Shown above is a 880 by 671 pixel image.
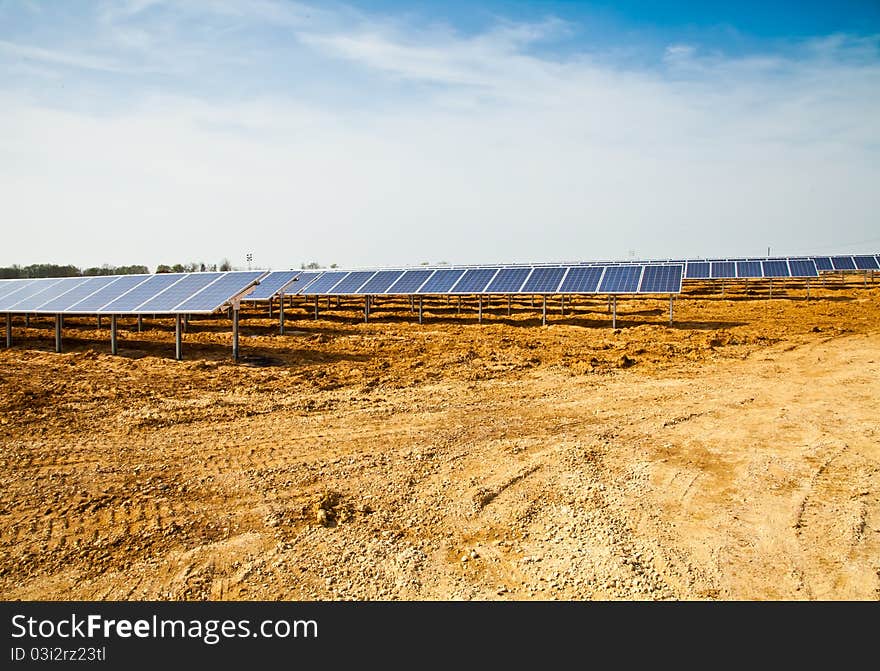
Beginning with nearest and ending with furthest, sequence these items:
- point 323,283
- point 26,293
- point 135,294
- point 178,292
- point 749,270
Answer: point 178,292, point 135,294, point 26,293, point 323,283, point 749,270

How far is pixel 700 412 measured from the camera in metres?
10.6

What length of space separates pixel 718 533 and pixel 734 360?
447 inches

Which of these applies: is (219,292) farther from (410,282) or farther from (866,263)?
(866,263)

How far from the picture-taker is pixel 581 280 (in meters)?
25.3

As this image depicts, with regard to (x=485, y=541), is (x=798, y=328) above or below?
above

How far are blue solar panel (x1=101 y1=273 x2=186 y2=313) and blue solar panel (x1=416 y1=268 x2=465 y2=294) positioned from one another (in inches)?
397

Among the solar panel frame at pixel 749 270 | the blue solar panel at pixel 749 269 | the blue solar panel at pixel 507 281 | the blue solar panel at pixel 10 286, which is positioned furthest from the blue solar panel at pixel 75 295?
the blue solar panel at pixel 749 269

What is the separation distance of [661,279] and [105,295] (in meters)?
20.0

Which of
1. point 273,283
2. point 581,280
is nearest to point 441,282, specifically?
point 581,280

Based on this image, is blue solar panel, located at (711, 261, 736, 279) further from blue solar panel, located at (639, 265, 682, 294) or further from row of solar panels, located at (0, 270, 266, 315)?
row of solar panels, located at (0, 270, 266, 315)

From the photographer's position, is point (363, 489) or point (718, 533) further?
point (363, 489)
